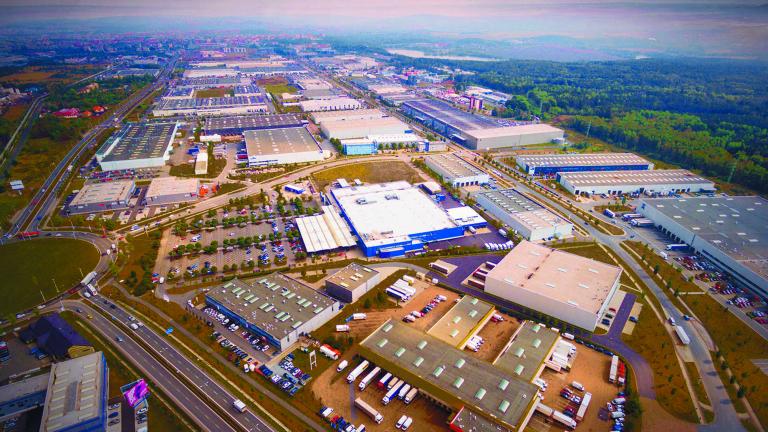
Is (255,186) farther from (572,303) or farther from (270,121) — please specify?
(572,303)

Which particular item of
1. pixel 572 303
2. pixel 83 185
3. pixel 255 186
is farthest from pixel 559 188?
pixel 83 185

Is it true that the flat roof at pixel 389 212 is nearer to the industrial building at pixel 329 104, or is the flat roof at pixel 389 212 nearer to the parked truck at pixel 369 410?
the parked truck at pixel 369 410

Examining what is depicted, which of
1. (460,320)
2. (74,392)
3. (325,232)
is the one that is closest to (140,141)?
(325,232)

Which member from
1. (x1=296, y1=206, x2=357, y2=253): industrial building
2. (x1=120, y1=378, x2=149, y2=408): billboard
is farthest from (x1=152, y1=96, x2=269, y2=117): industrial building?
(x1=120, y1=378, x2=149, y2=408): billboard

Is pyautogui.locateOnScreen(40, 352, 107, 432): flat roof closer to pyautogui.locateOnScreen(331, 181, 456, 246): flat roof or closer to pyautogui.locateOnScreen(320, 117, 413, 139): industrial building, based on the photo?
pyautogui.locateOnScreen(331, 181, 456, 246): flat roof

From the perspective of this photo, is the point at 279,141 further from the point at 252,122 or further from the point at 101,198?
the point at 101,198
